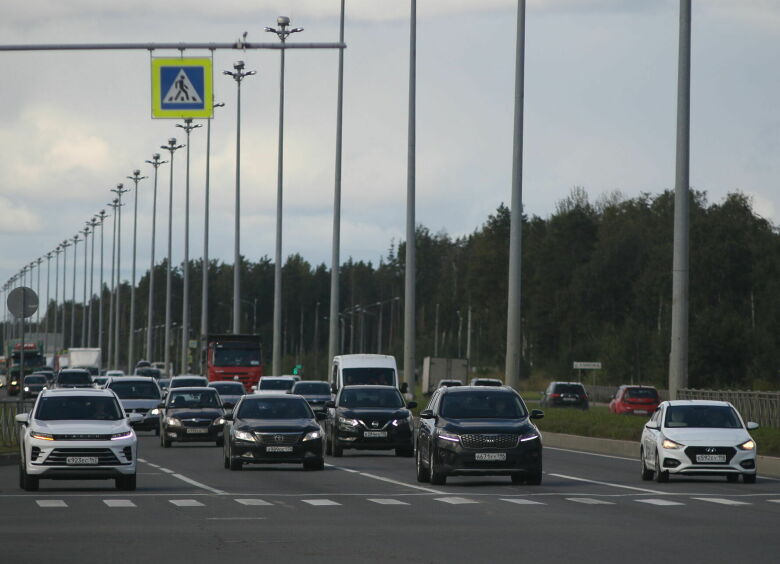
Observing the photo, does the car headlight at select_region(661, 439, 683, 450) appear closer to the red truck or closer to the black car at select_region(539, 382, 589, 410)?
the black car at select_region(539, 382, 589, 410)

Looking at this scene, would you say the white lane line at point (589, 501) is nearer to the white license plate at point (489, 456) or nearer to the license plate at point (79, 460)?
the white license plate at point (489, 456)

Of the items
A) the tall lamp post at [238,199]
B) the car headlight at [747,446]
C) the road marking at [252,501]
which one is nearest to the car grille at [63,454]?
the road marking at [252,501]

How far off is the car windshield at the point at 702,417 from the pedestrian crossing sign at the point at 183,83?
9174 millimetres

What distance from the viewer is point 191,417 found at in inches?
1741

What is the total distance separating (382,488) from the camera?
27016mm

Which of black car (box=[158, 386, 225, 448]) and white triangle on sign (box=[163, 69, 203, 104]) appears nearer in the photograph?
white triangle on sign (box=[163, 69, 203, 104])

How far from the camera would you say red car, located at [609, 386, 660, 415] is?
212 feet

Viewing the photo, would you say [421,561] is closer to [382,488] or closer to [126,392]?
[382,488]

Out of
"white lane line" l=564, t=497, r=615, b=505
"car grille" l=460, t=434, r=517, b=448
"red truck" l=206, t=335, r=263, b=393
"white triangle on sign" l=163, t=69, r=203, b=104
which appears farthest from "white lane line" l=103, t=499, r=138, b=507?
"red truck" l=206, t=335, r=263, b=393

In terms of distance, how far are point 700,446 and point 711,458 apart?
0.26 m

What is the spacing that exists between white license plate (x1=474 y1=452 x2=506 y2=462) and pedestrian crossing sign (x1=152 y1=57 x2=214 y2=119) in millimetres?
7435

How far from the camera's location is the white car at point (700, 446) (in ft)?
92.0

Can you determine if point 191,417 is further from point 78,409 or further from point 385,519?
point 385,519

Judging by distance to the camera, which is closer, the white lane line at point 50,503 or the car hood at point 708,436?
the white lane line at point 50,503
